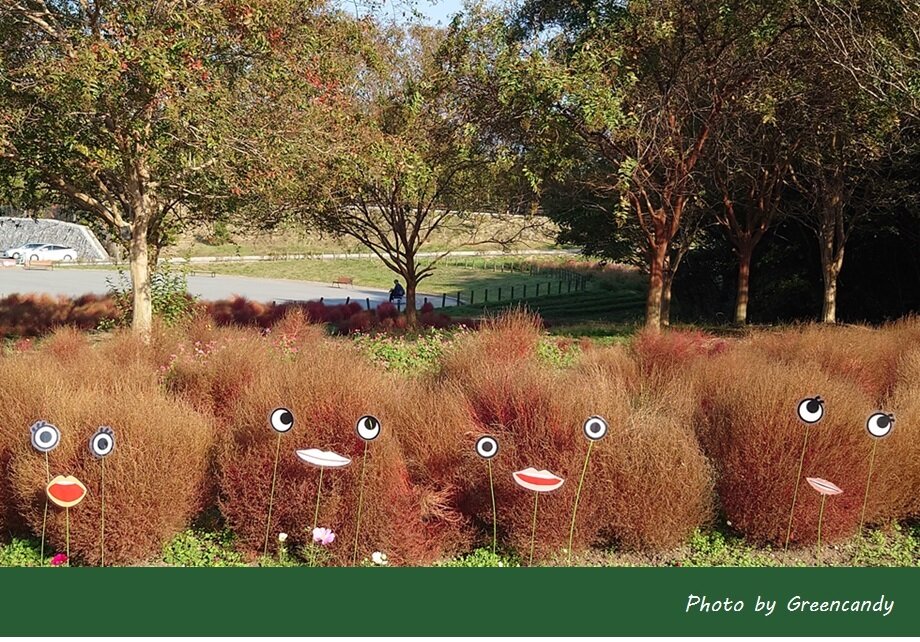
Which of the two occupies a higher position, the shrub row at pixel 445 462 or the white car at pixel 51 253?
the shrub row at pixel 445 462

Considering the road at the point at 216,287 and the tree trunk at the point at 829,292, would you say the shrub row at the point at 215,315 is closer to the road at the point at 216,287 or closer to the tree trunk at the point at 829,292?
the tree trunk at the point at 829,292

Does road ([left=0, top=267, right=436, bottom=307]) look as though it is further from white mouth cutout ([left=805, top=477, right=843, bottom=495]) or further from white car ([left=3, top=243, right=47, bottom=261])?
white mouth cutout ([left=805, top=477, right=843, bottom=495])

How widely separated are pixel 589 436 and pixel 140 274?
9216mm

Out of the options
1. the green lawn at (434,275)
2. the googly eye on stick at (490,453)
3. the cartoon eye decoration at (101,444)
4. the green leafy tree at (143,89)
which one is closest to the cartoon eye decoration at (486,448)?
the googly eye on stick at (490,453)

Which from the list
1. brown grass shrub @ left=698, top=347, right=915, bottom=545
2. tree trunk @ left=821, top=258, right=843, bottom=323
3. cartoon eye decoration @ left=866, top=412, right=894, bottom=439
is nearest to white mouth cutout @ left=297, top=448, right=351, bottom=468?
brown grass shrub @ left=698, top=347, right=915, bottom=545

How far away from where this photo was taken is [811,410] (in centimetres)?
431

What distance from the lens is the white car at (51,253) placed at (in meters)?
47.8

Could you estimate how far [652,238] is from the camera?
1380 centimetres

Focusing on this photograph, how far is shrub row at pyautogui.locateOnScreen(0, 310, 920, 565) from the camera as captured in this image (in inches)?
182

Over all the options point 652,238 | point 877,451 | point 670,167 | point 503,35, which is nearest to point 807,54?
point 670,167

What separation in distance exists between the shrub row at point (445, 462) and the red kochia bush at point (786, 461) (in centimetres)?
1

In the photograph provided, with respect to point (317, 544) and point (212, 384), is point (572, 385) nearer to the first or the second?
point (317, 544)

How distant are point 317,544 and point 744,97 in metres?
11.2

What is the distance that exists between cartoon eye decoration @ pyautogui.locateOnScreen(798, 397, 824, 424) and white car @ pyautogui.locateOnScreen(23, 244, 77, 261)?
5099 centimetres
